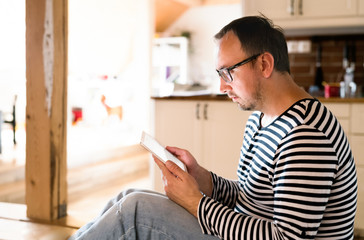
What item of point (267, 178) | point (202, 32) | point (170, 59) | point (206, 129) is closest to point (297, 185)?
point (267, 178)

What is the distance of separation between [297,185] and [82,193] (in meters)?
3.15

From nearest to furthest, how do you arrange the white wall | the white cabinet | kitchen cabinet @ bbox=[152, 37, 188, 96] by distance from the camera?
1. the white cabinet
2. kitchen cabinet @ bbox=[152, 37, 188, 96]
3. the white wall

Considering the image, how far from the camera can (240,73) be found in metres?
1.22

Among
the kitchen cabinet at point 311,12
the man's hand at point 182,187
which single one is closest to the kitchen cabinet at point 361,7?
the kitchen cabinet at point 311,12

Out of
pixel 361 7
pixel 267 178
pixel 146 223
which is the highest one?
pixel 361 7

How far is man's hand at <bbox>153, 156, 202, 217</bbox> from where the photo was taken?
1219 mm

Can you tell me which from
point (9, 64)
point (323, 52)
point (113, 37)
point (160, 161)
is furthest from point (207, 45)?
point (160, 161)

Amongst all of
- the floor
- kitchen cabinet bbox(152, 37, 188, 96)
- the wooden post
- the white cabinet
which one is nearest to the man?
the floor

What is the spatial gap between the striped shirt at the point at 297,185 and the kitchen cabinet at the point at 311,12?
7.12 ft

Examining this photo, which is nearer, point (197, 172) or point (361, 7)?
point (197, 172)

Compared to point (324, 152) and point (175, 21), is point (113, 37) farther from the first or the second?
point (324, 152)

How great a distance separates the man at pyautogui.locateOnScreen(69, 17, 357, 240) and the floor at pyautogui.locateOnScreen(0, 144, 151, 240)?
3.99 ft

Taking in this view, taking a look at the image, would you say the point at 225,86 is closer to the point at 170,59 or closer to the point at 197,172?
the point at 197,172

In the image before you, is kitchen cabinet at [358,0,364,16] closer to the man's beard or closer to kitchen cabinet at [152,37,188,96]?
the man's beard
